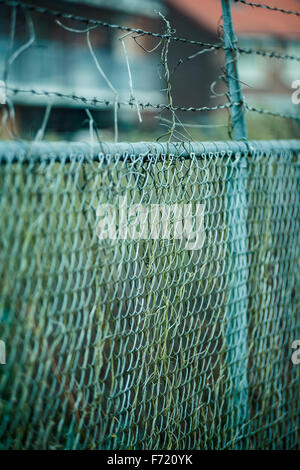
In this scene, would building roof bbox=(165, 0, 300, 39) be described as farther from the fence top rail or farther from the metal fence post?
the fence top rail

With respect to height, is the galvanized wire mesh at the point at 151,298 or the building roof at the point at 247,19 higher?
the building roof at the point at 247,19

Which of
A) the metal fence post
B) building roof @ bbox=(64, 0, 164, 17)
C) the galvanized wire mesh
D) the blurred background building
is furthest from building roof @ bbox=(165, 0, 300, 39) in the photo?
the galvanized wire mesh

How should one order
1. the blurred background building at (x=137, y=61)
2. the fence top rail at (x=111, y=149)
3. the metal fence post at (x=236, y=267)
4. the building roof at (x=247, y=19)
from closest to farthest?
1. the fence top rail at (x=111, y=149)
2. the metal fence post at (x=236, y=267)
3. the blurred background building at (x=137, y=61)
4. the building roof at (x=247, y=19)

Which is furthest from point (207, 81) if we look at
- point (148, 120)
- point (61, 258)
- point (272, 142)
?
point (61, 258)

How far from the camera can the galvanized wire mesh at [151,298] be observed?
68.7 inches

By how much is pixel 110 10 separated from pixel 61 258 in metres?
20.8

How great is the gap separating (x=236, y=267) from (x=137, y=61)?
20263 millimetres

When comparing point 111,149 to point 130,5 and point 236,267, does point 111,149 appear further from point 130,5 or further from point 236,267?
point 130,5

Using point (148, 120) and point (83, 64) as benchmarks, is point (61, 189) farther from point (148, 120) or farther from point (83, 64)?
point (83, 64)

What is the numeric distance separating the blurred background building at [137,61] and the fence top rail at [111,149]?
13663 millimetres

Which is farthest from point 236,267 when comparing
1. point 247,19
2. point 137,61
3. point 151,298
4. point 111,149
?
point 247,19

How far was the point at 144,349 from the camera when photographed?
226 cm

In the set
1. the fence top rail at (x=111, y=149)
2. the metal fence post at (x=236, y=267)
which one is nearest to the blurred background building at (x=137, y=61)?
the metal fence post at (x=236, y=267)

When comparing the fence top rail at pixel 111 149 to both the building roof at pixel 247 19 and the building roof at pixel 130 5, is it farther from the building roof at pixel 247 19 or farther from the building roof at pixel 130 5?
the building roof at pixel 247 19
